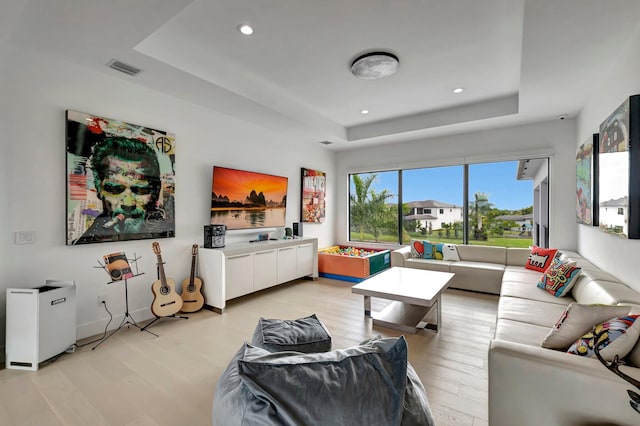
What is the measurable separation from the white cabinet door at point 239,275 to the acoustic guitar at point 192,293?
13.4 inches

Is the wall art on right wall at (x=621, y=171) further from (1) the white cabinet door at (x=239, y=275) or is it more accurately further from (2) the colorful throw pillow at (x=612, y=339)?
(1) the white cabinet door at (x=239, y=275)

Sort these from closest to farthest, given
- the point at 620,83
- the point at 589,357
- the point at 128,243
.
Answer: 1. the point at 589,357
2. the point at 620,83
3. the point at 128,243

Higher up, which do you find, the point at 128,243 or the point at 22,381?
the point at 128,243

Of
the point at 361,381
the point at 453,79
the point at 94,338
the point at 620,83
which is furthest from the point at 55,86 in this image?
the point at 620,83

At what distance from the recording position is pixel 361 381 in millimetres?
853

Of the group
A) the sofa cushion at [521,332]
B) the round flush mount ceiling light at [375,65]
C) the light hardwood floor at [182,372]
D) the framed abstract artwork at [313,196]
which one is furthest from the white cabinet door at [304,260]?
the sofa cushion at [521,332]

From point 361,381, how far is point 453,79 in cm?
394

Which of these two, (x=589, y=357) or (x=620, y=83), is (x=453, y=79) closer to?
(x=620, y=83)

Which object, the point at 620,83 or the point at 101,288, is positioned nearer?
the point at 620,83

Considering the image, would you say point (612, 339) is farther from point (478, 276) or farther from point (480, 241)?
point (480, 241)

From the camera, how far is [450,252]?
203 inches

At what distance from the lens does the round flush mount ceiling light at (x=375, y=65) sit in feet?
10.3

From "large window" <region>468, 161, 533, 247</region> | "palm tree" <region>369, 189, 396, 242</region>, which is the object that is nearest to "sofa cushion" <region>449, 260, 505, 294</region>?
"large window" <region>468, 161, 533, 247</region>

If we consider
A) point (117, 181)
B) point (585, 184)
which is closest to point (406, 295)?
point (585, 184)
